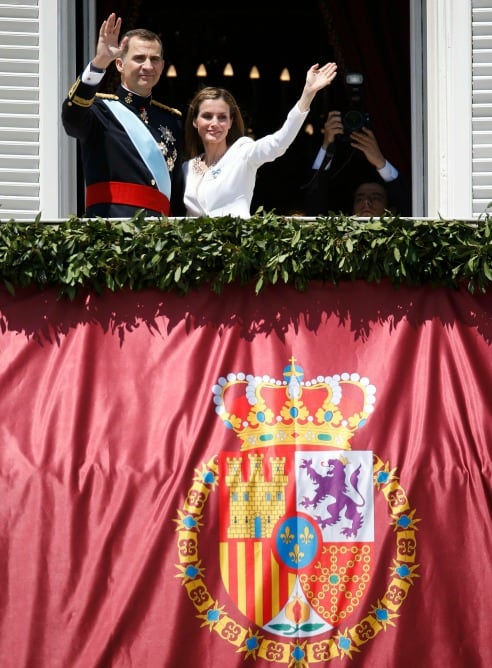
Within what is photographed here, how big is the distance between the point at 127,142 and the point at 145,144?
0.09 meters

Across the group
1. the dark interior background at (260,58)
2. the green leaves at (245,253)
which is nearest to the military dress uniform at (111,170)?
the green leaves at (245,253)

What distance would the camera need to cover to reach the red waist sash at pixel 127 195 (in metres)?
8.20

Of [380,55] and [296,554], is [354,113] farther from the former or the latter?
[296,554]

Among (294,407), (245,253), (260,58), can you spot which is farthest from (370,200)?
(260,58)

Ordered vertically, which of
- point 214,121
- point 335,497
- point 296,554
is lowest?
point 296,554

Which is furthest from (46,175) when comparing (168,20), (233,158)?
(168,20)

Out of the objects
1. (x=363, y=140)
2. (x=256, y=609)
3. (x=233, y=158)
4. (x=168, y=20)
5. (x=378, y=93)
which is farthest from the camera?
(x=168, y=20)

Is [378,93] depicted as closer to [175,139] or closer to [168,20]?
[168,20]

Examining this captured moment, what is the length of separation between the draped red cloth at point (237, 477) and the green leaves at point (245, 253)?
0.10m

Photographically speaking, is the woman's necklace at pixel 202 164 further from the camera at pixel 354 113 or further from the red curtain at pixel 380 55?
the red curtain at pixel 380 55

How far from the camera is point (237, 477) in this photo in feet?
24.1

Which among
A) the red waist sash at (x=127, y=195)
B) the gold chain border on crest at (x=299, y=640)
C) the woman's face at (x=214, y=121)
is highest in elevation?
the woman's face at (x=214, y=121)

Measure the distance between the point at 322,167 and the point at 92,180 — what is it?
1.61 metres

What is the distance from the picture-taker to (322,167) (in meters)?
9.27
